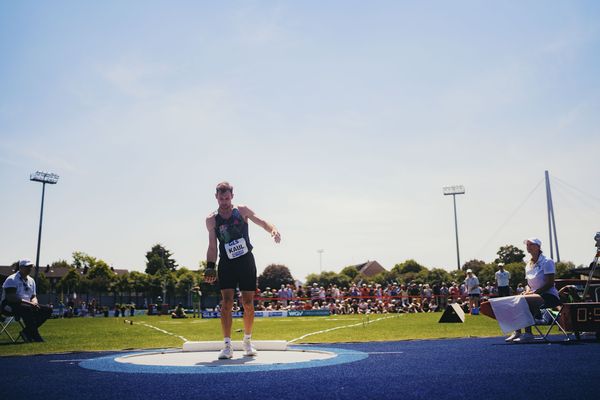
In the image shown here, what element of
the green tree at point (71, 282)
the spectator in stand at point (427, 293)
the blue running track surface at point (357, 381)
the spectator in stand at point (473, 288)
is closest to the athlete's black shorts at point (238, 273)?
the blue running track surface at point (357, 381)

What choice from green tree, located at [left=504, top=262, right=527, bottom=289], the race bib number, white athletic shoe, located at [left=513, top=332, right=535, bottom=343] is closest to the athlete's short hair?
the race bib number

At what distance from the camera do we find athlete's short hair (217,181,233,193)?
6438 mm

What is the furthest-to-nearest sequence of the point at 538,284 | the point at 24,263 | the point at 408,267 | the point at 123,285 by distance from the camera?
the point at 408,267 < the point at 123,285 < the point at 24,263 < the point at 538,284

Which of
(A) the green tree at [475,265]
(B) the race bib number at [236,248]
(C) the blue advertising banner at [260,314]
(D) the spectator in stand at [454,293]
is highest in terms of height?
(A) the green tree at [475,265]

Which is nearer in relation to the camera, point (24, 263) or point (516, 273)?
point (24, 263)

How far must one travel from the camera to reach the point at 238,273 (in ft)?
21.0

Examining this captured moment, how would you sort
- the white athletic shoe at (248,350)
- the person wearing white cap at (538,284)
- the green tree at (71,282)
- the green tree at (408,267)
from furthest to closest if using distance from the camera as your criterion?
the green tree at (408,267) → the green tree at (71,282) → the person wearing white cap at (538,284) → the white athletic shoe at (248,350)

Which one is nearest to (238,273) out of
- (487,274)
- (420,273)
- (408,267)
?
(487,274)

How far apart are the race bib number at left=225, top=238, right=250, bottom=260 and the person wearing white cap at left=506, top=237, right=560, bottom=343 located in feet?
14.8

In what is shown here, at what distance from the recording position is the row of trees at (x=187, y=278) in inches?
3285

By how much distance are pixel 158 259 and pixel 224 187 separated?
113795mm

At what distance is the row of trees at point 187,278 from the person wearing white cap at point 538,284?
62331 mm

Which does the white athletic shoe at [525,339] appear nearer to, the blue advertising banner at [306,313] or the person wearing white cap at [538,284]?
the person wearing white cap at [538,284]

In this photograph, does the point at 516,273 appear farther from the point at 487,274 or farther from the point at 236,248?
the point at 236,248
